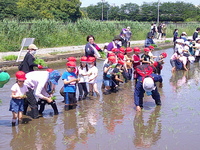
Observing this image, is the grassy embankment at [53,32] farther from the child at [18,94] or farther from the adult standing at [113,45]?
the child at [18,94]

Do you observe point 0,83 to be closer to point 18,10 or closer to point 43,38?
point 43,38

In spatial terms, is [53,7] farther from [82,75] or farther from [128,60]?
[82,75]

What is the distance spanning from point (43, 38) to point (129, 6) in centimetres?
7217

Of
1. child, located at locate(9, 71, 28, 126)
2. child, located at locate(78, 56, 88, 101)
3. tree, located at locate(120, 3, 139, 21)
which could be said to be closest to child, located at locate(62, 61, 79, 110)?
child, located at locate(78, 56, 88, 101)

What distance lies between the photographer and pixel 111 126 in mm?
7750

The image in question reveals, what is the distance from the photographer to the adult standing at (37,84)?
7.88m

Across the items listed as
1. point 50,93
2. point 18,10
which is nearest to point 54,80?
point 50,93

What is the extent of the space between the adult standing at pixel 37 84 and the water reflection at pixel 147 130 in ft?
6.58

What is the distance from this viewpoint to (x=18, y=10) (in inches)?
2100

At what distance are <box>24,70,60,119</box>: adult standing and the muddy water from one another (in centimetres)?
39

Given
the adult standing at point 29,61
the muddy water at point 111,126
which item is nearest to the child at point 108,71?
the muddy water at point 111,126

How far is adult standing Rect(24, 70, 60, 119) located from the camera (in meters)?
7.88

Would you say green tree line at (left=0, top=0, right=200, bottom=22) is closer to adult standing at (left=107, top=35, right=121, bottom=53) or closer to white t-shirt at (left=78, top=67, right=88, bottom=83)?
adult standing at (left=107, top=35, right=121, bottom=53)

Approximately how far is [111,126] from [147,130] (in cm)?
75
